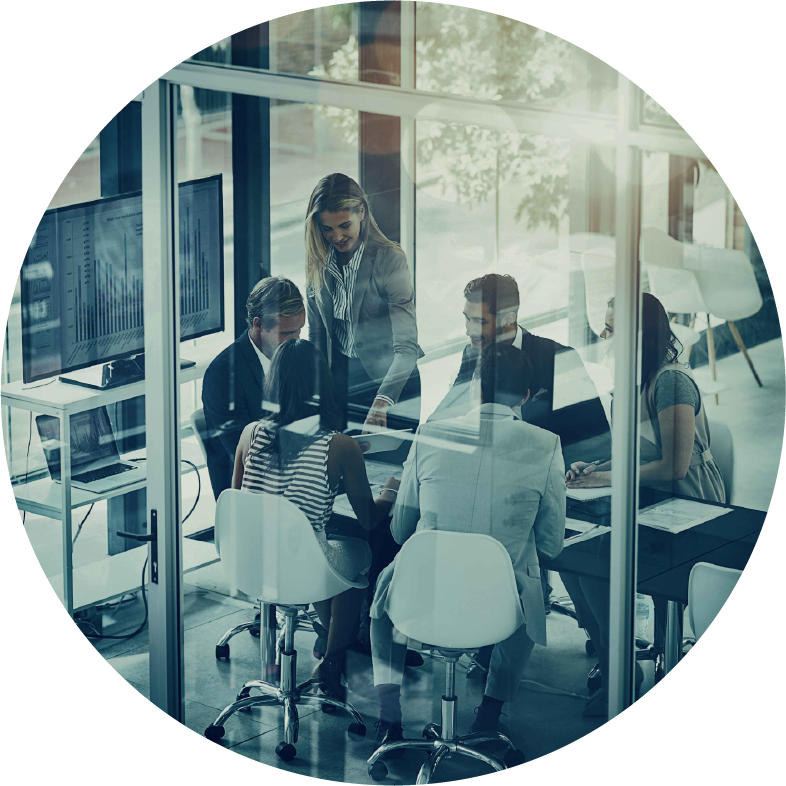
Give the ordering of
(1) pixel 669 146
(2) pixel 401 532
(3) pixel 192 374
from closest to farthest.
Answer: (1) pixel 669 146 < (2) pixel 401 532 < (3) pixel 192 374

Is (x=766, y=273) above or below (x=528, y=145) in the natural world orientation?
below

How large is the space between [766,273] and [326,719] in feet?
5.97

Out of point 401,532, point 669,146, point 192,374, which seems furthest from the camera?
point 192,374

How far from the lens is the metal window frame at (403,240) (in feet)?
9.18

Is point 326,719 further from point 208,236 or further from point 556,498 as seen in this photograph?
point 208,236

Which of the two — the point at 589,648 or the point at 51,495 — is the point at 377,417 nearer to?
the point at 589,648

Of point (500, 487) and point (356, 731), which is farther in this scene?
point (356, 731)

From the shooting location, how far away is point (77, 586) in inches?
137

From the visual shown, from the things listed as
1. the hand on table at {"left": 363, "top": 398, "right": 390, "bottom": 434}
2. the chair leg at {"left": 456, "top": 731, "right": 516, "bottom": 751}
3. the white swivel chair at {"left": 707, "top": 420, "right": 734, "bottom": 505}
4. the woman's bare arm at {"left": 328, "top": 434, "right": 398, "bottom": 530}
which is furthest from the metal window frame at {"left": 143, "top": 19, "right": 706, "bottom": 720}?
the woman's bare arm at {"left": 328, "top": 434, "right": 398, "bottom": 530}

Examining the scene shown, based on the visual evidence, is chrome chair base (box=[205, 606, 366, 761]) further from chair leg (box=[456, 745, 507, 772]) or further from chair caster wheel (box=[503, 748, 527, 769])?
chair caster wheel (box=[503, 748, 527, 769])

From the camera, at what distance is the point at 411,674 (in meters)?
3.08

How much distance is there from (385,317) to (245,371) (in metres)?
0.49

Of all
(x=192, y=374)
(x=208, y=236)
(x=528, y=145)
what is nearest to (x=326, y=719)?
(x=192, y=374)

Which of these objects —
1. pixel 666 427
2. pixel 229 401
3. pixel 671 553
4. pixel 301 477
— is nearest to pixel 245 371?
pixel 229 401
